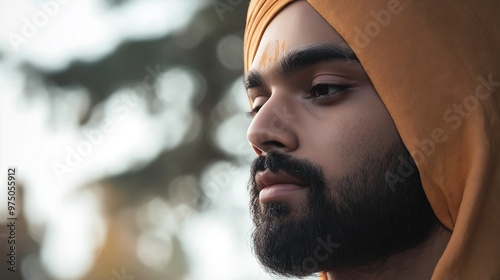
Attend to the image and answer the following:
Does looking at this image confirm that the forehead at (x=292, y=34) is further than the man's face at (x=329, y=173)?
Yes

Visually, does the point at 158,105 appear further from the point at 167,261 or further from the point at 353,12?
the point at 353,12

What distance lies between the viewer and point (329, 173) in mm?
2191

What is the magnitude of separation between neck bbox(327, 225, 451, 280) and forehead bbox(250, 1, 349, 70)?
22.5 inches

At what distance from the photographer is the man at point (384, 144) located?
2.17 m

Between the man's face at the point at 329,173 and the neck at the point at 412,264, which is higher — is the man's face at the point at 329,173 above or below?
above

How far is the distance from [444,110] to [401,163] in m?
0.18

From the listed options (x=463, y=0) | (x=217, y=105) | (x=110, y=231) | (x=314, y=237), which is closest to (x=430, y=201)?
(x=314, y=237)

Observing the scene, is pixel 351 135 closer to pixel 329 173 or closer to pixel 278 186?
pixel 329 173

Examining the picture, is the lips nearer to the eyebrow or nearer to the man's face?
the man's face

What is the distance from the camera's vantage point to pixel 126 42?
668 cm

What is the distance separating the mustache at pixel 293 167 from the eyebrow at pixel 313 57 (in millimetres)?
239

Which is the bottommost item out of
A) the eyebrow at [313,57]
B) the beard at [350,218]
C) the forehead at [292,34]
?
the beard at [350,218]

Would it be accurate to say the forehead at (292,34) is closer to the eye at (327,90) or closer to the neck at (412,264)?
the eye at (327,90)

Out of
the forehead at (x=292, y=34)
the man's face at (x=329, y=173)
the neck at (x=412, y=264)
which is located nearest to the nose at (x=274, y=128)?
the man's face at (x=329, y=173)
